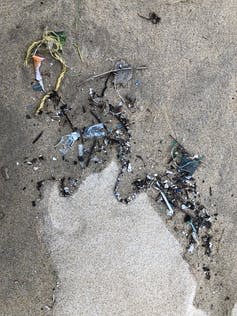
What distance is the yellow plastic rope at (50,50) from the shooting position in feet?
13.0

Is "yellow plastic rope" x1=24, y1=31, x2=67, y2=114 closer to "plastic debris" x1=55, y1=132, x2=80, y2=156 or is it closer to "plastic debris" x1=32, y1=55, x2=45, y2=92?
"plastic debris" x1=32, y1=55, x2=45, y2=92

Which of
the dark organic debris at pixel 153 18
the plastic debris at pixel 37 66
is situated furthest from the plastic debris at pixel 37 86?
the dark organic debris at pixel 153 18

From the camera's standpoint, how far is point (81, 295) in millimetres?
4016

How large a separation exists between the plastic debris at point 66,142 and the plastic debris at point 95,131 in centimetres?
8

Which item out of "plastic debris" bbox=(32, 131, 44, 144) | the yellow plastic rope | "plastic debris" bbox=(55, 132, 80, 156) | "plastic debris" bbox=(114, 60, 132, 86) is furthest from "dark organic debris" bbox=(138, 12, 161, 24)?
"plastic debris" bbox=(32, 131, 44, 144)

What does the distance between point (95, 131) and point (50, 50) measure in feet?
2.06

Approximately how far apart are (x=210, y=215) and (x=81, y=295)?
1082 mm

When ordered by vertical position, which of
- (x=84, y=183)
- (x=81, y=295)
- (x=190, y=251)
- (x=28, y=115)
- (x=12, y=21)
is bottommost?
(x=81, y=295)

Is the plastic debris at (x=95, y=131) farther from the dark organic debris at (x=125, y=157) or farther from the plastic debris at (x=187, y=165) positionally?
the plastic debris at (x=187, y=165)

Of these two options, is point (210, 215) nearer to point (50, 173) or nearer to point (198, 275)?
point (198, 275)

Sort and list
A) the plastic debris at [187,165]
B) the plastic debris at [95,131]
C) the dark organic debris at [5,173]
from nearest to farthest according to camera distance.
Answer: the dark organic debris at [5,173]
the plastic debris at [95,131]
the plastic debris at [187,165]

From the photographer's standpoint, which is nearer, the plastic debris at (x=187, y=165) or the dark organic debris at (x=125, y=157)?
the dark organic debris at (x=125, y=157)

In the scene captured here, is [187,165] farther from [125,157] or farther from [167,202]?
[125,157]

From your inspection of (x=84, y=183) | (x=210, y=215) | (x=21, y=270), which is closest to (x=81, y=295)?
(x=21, y=270)
